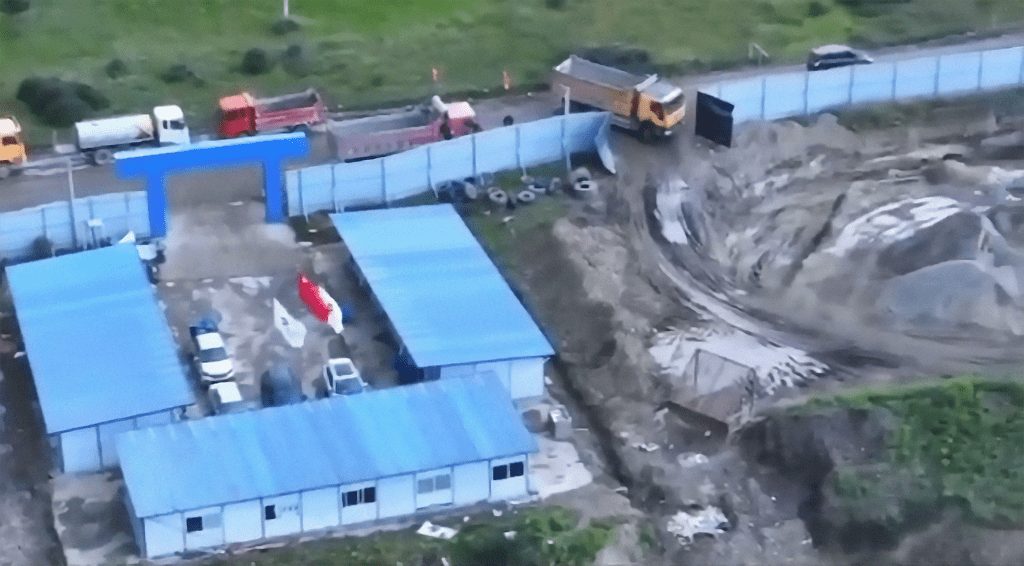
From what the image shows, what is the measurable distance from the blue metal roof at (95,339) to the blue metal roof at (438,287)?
19.9 ft

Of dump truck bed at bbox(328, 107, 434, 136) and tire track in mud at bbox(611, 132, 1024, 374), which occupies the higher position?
dump truck bed at bbox(328, 107, 434, 136)

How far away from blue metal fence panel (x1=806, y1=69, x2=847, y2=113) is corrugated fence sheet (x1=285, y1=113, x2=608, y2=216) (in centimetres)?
792

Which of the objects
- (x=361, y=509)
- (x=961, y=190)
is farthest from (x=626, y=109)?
(x=361, y=509)

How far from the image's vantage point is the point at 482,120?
5672cm

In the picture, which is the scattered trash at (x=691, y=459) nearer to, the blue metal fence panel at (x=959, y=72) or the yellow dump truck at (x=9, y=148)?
the blue metal fence panel at (x=959, y=72)

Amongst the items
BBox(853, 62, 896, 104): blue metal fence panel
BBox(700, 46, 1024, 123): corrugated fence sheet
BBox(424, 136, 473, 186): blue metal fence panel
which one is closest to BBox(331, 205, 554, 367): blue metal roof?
BBox(424, 136, 473, 186): blue metal fence panel

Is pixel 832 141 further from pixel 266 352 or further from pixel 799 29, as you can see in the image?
pixel 266 352

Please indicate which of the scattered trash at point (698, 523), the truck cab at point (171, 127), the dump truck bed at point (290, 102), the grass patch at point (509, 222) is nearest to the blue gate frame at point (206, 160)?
the truck cab at point (171, 127)

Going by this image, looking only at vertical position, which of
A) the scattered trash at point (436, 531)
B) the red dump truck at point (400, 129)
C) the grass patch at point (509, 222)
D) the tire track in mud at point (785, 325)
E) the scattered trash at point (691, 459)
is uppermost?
the red dump truck at point (400, 129)

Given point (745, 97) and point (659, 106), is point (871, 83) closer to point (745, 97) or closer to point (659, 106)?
point (745, 97)

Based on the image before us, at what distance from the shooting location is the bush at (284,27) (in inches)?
2490

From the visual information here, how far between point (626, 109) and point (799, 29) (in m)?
13.1

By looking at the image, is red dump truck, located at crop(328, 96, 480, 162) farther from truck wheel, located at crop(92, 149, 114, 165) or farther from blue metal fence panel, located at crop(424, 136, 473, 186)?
truck wheel, located at crop(92, 149, 114, 165)

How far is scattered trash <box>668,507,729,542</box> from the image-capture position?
127 feet
